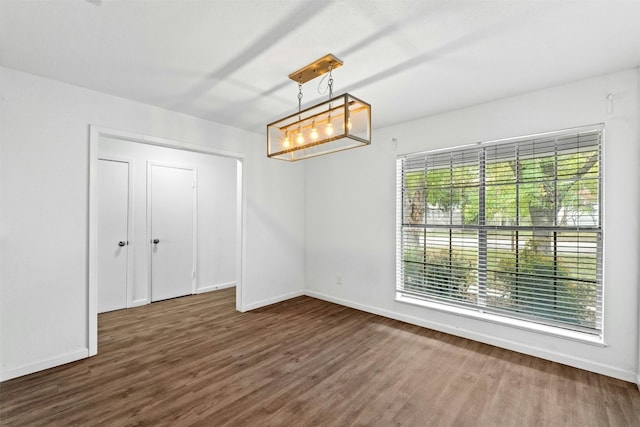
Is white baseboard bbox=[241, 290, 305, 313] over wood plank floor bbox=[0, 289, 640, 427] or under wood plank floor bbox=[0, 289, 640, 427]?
over

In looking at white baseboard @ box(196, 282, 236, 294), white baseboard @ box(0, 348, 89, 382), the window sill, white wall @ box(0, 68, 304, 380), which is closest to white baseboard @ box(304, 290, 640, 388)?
the window sill

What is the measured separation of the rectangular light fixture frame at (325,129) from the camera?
2.03 metres

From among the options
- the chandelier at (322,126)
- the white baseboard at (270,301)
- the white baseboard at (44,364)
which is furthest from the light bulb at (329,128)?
the white baseboard at (44,364)

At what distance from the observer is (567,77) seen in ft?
8.46

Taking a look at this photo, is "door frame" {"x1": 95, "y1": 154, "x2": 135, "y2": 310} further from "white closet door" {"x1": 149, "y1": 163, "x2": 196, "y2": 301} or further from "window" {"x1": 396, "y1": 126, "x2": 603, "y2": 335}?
"window" {"x1": 396, "y1": 126, "x2": 603, "y2": 335}

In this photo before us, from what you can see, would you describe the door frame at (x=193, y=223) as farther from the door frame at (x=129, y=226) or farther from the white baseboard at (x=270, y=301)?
the white baseboard at (x=270, y=301)

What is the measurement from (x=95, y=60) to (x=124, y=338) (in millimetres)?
2844

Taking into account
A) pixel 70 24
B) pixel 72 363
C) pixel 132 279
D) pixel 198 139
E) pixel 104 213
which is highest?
pixel 70 24

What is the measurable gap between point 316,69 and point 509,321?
3192 mm

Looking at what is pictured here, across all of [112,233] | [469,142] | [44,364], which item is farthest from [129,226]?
[469,142]

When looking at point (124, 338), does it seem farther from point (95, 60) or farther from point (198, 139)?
point (95, 60)

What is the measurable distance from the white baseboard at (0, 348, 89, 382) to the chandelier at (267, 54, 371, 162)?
8.80ft

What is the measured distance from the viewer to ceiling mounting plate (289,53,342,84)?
2.21 meters

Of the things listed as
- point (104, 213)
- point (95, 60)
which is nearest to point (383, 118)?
point (95, 60)
